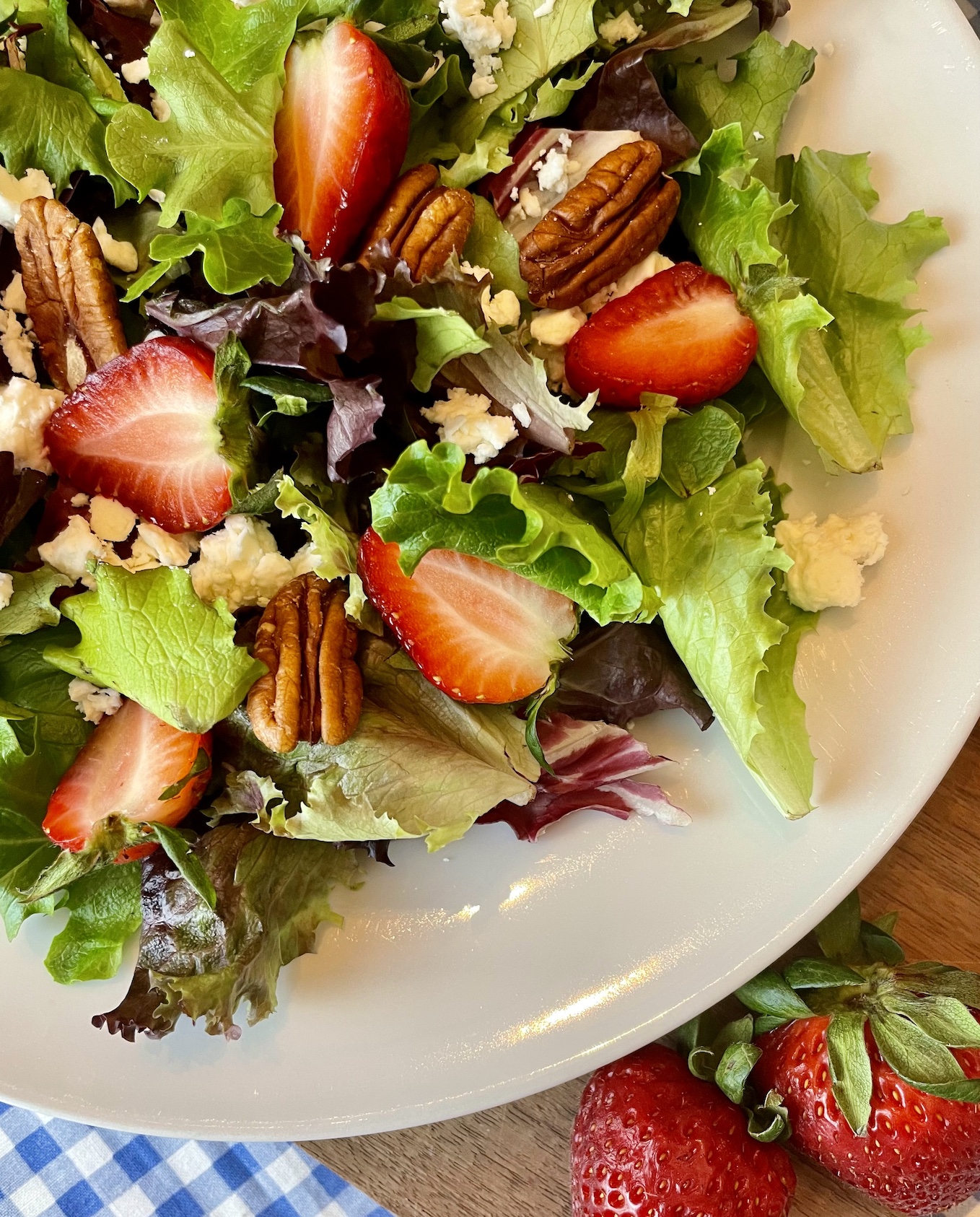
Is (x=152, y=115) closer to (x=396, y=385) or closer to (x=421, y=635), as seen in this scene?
(x=396, y=385)

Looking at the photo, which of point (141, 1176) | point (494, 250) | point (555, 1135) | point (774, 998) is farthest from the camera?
point (141, 1176)

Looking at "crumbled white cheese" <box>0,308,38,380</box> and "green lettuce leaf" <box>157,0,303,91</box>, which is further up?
"green lettuce leaf" <box>157,0,303,91</box>

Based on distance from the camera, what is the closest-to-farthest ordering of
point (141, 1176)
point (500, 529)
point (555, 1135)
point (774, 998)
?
1. point (500, 529)
2. point (774, 998)
3. point (555, 1135)
4. point (141, 1176)

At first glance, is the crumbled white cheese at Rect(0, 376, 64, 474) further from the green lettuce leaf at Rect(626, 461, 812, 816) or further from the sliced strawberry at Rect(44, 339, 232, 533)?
the green lettuce leaf at Rect(626, 461, 812, 816)

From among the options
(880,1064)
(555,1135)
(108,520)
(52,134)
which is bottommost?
(555,1135)

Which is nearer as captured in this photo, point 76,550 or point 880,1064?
point 76,550

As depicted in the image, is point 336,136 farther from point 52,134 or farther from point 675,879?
point 675,879

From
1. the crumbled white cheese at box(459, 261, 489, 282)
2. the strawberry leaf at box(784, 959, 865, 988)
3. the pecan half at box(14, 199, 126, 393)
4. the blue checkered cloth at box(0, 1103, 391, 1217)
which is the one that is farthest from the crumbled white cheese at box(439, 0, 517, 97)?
the blue checkered cloth at box(0, 1103, 391, 1217)

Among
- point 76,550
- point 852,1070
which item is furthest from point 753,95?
point 852,1070

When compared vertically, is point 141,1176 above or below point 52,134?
below
